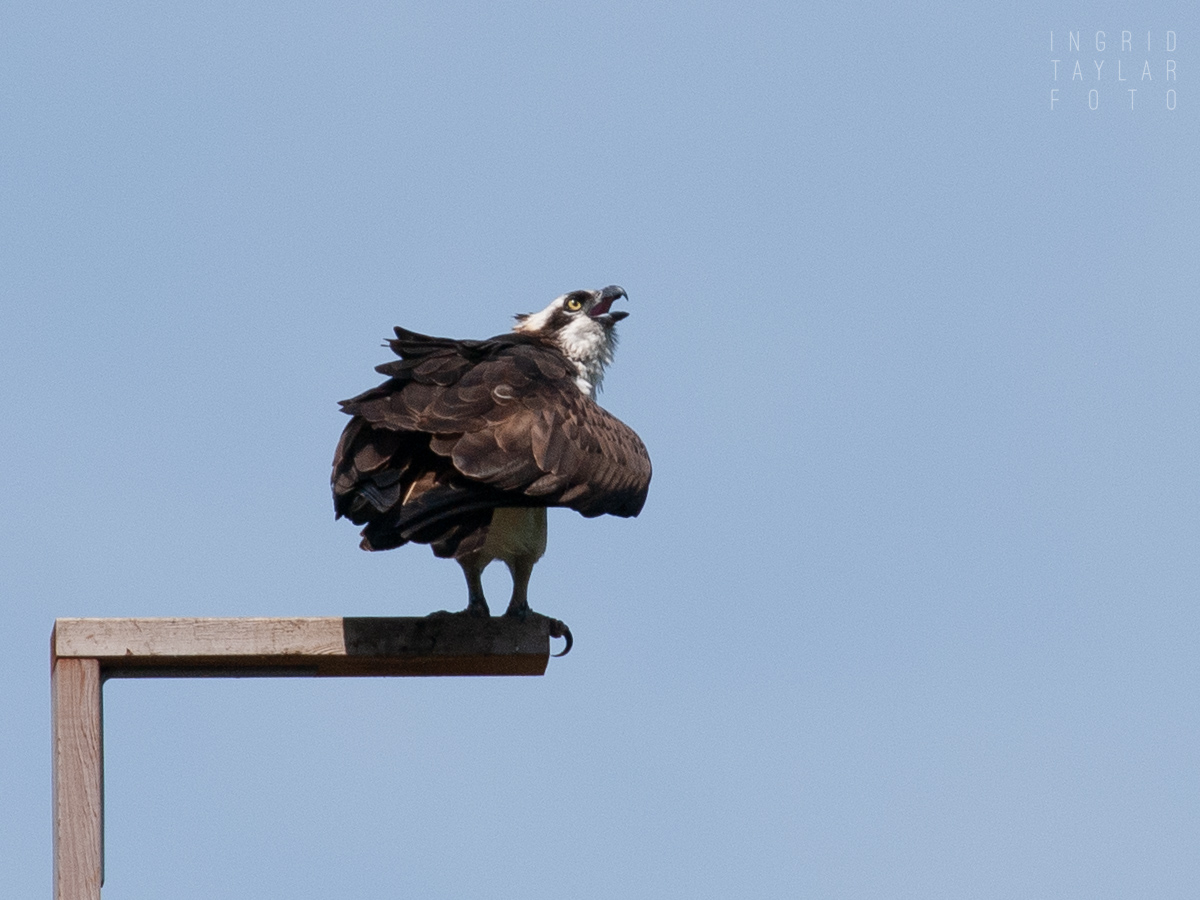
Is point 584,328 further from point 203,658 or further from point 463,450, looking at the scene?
point 203,658

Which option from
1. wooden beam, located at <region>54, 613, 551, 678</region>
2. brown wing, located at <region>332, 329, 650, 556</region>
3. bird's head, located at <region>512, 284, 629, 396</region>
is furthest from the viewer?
bird's head, located at <region>512, 284, 629, 396</region>

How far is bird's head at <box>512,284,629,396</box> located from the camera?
9352mm

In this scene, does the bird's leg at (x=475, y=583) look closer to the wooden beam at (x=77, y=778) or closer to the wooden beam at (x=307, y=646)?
the wooden beam at (x=307, y=646)

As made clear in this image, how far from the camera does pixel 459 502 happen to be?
22.8 feet

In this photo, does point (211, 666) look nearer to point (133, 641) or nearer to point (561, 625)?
point (133, 641)

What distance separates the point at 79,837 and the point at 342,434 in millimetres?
2374

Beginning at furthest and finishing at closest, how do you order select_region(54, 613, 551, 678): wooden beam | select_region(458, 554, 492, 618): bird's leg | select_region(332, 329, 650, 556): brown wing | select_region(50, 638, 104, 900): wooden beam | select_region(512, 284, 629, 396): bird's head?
select_region(512, 284, 629, 396): bird's head < select_region(458, 554, 492, 618): bird's leg < select_region(332, 329, 650, 556): brown wing < select_region(54, 613, 551, 678): wooden beam < select_region(50, 638, 104, 900): wooden beam

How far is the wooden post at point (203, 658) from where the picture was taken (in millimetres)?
5336

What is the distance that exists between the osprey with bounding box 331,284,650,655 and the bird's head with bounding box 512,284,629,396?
76 centimetres

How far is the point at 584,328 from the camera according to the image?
9.45 metres

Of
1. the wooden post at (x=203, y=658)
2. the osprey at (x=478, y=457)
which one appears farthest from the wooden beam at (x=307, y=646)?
the osprey at (x=478, y=457)

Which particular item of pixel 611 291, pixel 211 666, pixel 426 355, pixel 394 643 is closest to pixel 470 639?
pixel 394 643

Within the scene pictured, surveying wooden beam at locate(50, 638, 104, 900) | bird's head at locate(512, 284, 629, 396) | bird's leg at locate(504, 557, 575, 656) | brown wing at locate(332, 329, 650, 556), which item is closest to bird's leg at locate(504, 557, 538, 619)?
bird's leg at locate(504, 557, 575, 656)

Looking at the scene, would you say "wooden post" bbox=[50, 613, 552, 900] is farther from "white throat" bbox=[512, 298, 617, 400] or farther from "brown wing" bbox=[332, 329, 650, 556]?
"white throat" bbox=[512, 298, 617, 400]
